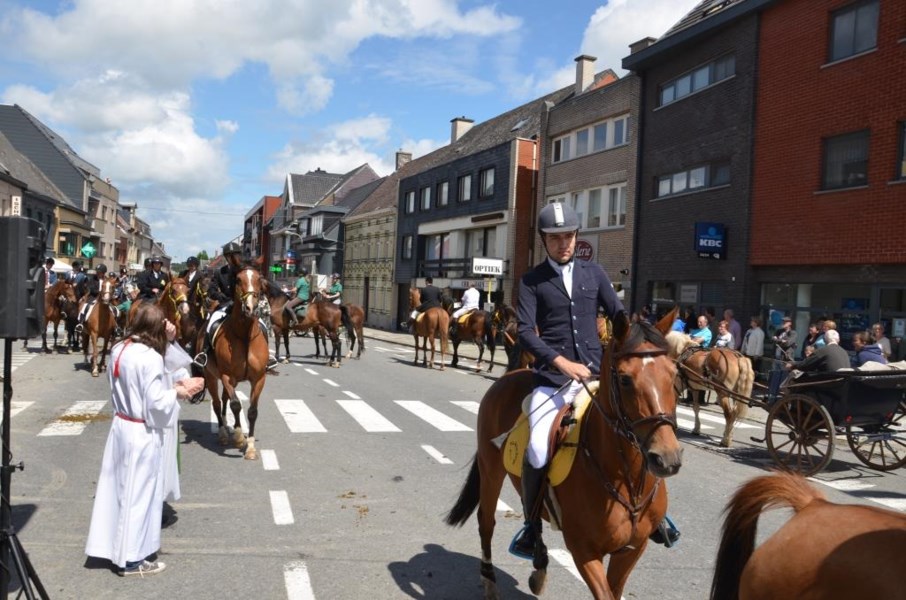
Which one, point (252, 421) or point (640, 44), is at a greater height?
point (640, 44)

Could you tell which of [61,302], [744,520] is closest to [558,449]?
A: [744,520]

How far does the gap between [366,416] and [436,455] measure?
2.99m

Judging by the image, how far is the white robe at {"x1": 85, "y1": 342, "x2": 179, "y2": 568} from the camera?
5.12m

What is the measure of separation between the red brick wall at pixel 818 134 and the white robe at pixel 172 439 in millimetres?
15043

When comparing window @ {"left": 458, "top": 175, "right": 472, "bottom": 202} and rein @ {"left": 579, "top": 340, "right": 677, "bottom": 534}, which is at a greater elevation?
window @ {"left": 458, "top": 175, "right": 472, "bottom": 202}

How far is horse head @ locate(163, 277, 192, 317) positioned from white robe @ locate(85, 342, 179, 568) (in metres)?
8.40

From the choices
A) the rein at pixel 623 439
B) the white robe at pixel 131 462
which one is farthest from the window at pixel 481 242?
the rein at pixel 623 439

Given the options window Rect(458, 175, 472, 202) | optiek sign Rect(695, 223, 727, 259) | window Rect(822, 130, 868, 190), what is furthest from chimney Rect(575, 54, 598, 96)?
window Rect(822, 130, 868, 190)

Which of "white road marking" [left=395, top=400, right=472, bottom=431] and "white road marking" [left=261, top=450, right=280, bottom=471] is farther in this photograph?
"white road marking" [left=395, top=400, right=472, bottom=431]

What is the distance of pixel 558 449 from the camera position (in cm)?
411

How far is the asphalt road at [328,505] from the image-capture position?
5.12m

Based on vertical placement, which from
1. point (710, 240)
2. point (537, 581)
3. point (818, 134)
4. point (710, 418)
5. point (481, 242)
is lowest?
point (710, 418)

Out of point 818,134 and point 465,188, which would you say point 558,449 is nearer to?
point 818,134

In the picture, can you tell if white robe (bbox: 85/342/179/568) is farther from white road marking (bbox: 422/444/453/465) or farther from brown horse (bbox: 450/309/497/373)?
brown horse (bbox: 450/309/497/373)
